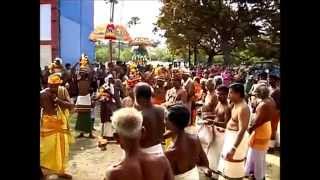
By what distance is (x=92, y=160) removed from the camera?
8148 mm

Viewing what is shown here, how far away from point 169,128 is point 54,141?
9.62 ft

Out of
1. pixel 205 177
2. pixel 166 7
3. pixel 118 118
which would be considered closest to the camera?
pixel 118 118

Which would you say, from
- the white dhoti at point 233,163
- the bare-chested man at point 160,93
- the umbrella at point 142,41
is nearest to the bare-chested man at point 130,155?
the white dhoti at point 233,163

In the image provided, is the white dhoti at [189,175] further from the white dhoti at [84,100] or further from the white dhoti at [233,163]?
the white dhoti at [84,100]

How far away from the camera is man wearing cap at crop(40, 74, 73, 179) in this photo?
6.19m

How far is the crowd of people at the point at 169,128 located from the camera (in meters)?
2.79

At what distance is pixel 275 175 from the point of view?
7.15 m

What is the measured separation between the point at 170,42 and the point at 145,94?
19889mm

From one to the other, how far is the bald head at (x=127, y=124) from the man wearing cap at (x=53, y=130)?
11.6ft

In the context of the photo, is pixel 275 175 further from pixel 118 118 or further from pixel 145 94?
pixel 118 118

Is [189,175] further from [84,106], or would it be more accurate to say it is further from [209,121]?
[84,106]

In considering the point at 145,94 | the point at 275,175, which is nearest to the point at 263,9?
the point at 275,175

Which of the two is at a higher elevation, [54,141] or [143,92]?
[143,92]

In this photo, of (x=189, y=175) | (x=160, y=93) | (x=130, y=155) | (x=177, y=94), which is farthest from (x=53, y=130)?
(x=130, y=155)
